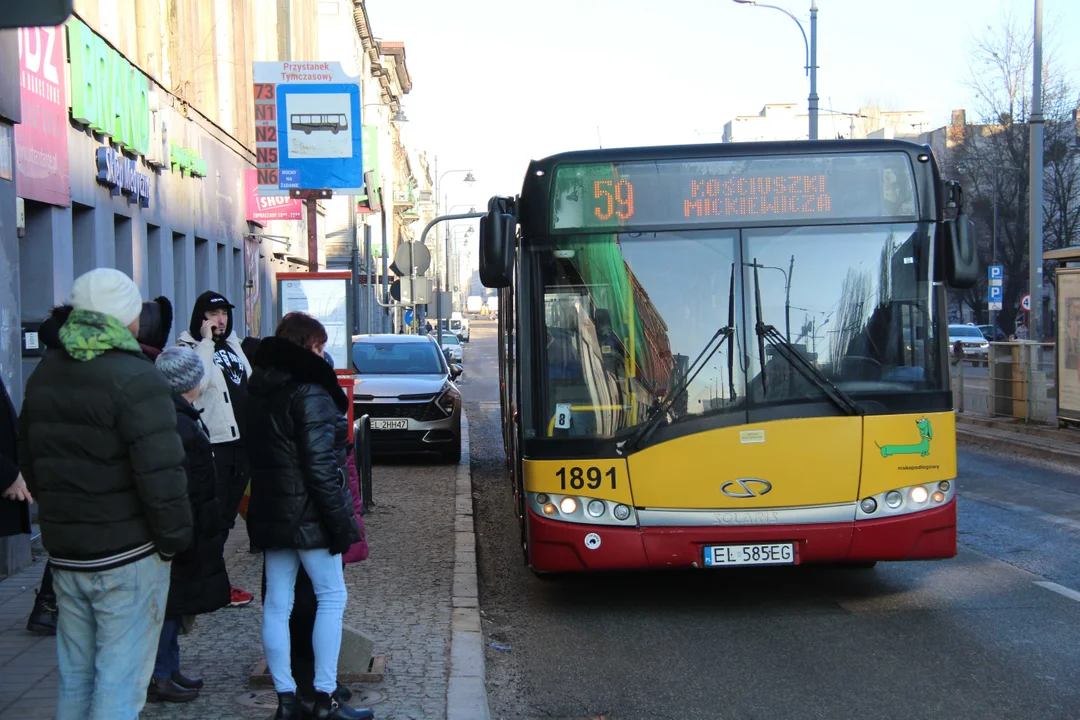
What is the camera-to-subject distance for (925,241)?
798 cm

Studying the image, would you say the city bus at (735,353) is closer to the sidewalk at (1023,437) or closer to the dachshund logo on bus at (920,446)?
the dachshund logo on bus at (920,446)

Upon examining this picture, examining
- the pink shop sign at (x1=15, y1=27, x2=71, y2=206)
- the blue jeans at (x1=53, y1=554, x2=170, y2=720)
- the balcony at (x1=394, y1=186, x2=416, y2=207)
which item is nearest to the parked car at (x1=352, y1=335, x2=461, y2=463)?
the pink shop sign at (x1=15, y1=27, x2=71, y2=206)

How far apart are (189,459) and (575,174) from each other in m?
3.62

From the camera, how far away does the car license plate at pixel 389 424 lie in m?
16.3

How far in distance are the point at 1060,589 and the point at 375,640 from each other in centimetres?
448

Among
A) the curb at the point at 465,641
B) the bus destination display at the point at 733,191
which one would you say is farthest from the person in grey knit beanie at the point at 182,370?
the bus destination display at the point at 733,191

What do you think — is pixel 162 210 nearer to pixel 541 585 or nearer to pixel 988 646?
pixel 541 585

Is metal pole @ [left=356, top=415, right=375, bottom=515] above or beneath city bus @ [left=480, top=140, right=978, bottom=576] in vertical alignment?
beneath

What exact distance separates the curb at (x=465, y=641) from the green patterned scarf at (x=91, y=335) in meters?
2.30

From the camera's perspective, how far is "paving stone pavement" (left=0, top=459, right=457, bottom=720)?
→ 18.6 feet

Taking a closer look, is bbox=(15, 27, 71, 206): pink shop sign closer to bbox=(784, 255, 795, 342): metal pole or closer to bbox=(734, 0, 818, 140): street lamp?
bbox=(784, 255, 795, 342): metal pole

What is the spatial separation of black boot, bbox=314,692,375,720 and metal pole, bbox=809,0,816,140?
25609mm

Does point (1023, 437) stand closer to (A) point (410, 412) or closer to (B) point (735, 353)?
(A) point (410, 412)

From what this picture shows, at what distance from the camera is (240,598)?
7867 millimetres
